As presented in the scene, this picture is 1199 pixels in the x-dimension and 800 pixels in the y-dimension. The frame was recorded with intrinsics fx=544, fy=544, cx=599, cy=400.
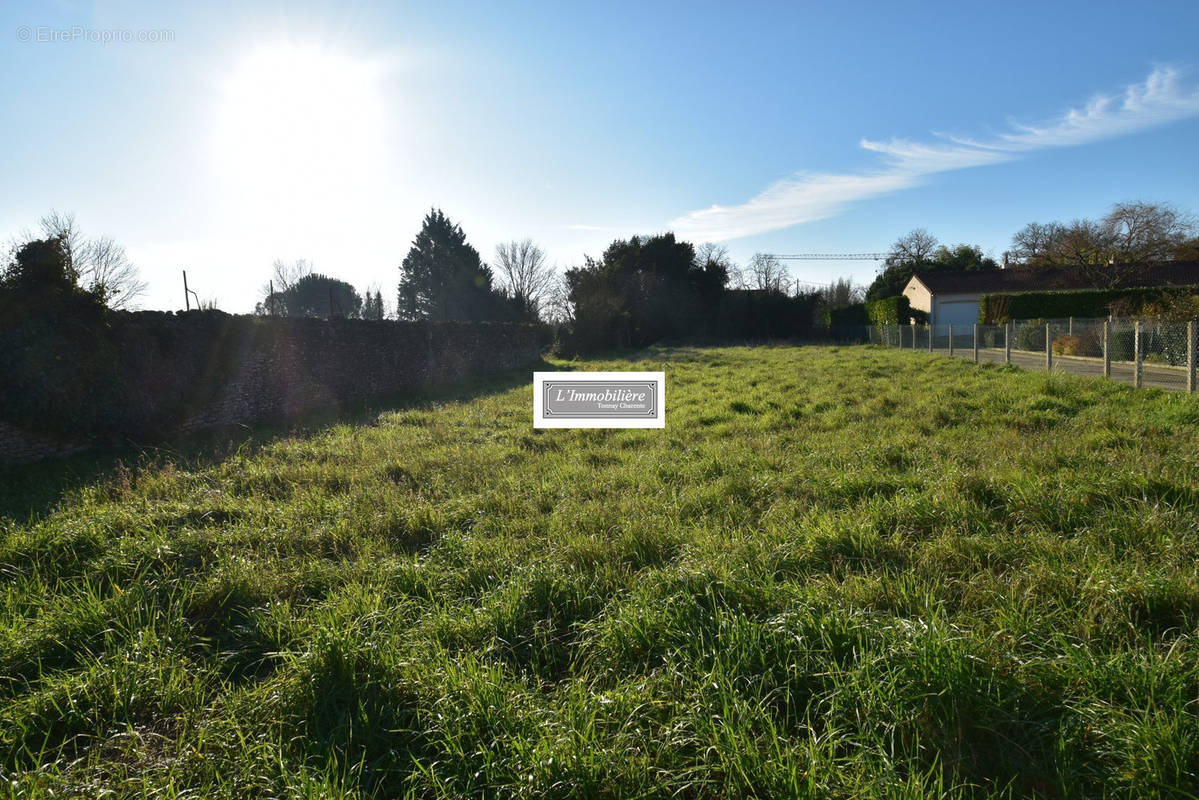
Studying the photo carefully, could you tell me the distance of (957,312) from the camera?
3494 cm

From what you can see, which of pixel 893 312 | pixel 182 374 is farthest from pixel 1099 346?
pixel 182 374

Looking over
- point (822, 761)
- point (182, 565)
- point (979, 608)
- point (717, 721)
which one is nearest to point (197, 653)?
point (182, 565)

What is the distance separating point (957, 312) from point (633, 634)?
1586 inches

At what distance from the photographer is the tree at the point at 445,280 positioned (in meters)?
38.8

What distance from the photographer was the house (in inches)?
1222

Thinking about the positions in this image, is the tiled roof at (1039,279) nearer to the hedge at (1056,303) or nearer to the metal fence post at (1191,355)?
the hedge at (1056,303)

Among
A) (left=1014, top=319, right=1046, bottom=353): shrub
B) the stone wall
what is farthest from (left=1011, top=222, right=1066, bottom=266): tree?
the stone wall

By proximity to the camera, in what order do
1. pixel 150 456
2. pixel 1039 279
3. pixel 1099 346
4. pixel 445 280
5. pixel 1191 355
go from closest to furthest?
pixel 150 456 → pixel 1191 355 → pixel 1099 346 → pixel 1039 279 → pixel 445 280

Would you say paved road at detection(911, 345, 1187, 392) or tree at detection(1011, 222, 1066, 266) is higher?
tree at detection(1011, 222, 1066, 266)

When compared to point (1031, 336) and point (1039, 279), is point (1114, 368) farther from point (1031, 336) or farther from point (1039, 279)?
point (1039, 279)

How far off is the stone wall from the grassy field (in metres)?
4.02

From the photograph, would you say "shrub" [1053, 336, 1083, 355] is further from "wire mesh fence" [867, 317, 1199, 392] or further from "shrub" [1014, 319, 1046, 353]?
"shrub" [1014, 319, 1046, 353]

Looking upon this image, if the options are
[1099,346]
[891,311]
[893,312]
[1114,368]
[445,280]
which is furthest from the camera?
[445,280]

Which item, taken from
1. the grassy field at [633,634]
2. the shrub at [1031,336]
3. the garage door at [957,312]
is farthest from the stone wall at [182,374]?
the garage door at [957,312]
